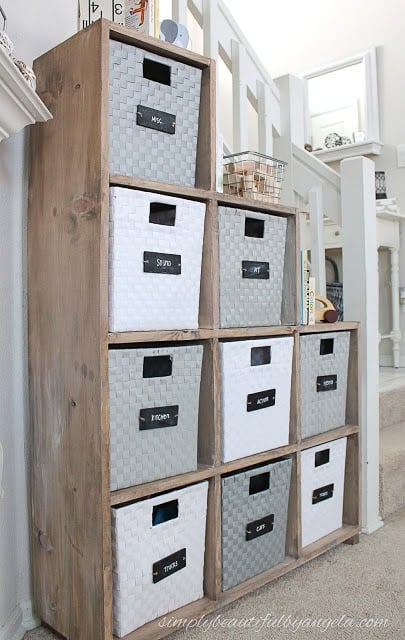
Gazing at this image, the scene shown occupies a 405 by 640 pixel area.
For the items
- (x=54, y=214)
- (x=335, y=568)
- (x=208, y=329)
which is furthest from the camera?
(x=335, y=568)

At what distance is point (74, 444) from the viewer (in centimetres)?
126

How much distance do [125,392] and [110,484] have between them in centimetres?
19

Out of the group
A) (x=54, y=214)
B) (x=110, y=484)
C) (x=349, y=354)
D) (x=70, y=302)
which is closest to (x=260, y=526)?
(x=110, y=484)

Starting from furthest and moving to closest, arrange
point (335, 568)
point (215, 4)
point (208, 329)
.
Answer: point (215, 4), point (335, 568), point (208, 329)

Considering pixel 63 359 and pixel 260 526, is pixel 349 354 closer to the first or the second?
pixel 260 526

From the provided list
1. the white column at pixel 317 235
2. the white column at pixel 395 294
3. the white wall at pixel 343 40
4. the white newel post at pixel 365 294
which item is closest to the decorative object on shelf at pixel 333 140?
the white wall at pixel 343 40

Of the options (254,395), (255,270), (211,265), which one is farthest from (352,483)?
(211,265)

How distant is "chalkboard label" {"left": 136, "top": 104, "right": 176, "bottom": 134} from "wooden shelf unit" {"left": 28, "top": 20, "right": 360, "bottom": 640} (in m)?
0.11

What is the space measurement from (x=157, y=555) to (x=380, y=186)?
2526 mm

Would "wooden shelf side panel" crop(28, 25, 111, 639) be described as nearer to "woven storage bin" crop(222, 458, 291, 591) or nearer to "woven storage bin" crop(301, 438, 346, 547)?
"woven storage bin" crop(222, 458, 291, 591)

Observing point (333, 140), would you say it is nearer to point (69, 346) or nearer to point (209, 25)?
point (209, 25)

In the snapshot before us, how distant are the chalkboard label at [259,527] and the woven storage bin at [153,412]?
0.90 ft

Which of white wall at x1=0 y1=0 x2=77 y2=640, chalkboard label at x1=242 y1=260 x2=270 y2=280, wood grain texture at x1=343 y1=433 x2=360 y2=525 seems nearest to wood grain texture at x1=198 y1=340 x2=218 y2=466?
chalkboard label at x1=242 y1=260 x2=270 y2=280

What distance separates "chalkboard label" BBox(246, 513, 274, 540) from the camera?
4.93ft
